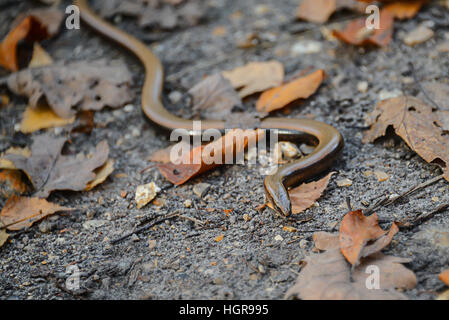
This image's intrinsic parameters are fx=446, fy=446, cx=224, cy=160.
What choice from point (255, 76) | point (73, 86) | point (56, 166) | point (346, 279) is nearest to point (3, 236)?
point (56, 166)

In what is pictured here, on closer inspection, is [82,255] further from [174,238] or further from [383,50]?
[383,50]

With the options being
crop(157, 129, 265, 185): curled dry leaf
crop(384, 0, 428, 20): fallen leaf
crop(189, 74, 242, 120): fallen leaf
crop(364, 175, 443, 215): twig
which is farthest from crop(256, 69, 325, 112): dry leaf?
crop(364, 175, 443, 215): twig

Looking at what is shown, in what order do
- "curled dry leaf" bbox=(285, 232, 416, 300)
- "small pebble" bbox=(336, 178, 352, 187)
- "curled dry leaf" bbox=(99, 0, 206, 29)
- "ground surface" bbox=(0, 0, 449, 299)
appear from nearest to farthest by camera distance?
"curled dry leaf" bbox=(285, 232, 416, 300), "ground surface" bbox=(0, 0, 449, 299), "small pebble" bbox=(336, 178, 352, 187), "curled dry leaf" bbox=(99, 0, 206, 29)

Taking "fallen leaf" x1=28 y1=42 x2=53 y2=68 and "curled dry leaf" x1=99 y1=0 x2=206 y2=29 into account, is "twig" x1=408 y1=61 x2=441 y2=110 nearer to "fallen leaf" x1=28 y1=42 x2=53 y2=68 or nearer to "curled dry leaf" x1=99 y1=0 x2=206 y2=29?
"curled dry leaf" x1=99 y1=0 x2=206 y2=29

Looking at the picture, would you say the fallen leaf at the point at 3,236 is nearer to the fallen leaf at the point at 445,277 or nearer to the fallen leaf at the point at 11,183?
the fallen leaf at the point at 11,183

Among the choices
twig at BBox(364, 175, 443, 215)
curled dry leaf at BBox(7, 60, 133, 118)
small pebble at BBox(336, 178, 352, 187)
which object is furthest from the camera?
curled dry leaf at BBox(7, 60, 133, 118)

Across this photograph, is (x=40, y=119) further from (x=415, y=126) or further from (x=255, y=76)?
(x=415, y=126)
